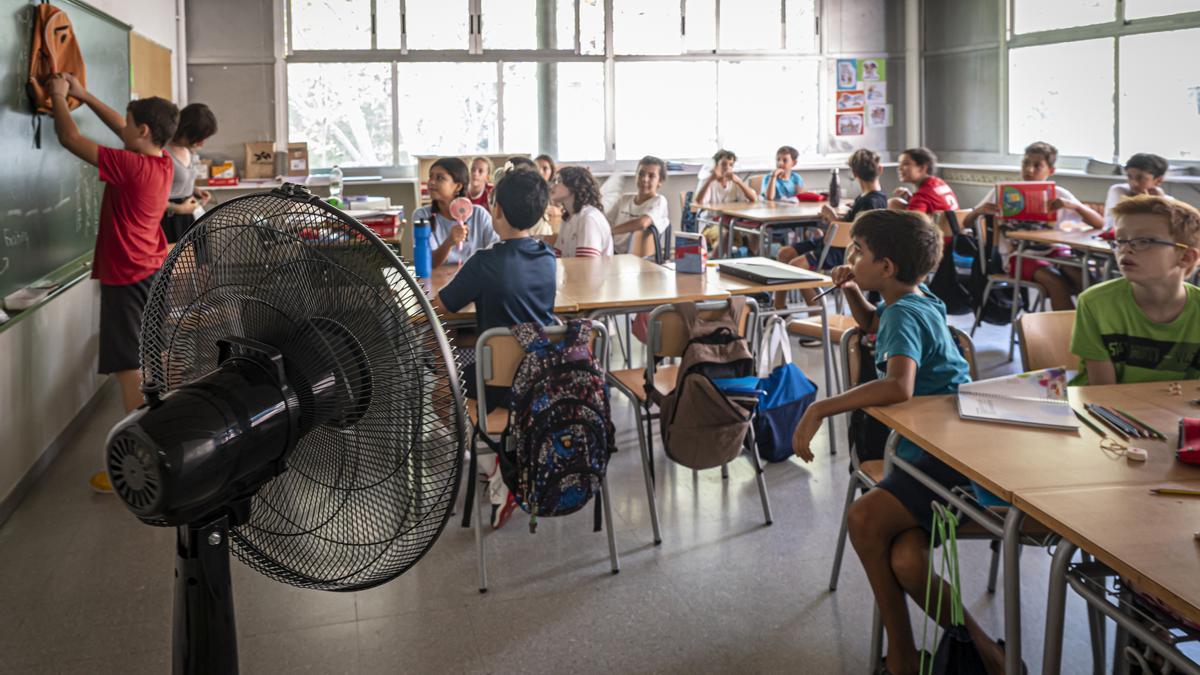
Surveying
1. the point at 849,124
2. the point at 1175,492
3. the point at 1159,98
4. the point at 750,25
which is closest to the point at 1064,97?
the point at 1159,98

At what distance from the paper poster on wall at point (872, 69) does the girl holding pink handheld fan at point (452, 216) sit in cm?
638

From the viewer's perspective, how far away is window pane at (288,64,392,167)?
27.7 feet

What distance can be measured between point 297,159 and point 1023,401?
715 cm

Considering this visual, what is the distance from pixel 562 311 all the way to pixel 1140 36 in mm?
5910

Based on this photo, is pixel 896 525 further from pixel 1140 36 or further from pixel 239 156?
pixel 239 156

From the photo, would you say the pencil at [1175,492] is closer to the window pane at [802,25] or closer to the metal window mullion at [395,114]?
the metal window mullion at [395,114]

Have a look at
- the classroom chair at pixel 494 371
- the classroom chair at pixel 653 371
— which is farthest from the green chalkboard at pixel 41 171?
the classroom chair at pixel 653 371

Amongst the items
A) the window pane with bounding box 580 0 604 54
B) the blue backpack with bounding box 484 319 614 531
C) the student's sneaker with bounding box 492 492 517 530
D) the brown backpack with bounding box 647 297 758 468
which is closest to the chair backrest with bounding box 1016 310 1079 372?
the brown backpack with bounding box 647 297 758 468

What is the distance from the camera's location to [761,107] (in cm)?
958

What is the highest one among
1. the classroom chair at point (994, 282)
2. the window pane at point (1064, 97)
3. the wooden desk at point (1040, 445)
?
the window pane at point (1064, 97)

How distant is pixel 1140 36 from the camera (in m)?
7.15

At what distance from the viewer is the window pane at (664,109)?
9.23 meters

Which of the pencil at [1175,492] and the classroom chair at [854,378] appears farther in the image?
the classroom chair at [854,378]

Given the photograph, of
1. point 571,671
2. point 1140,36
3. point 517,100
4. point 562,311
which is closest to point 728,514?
point 562,311
